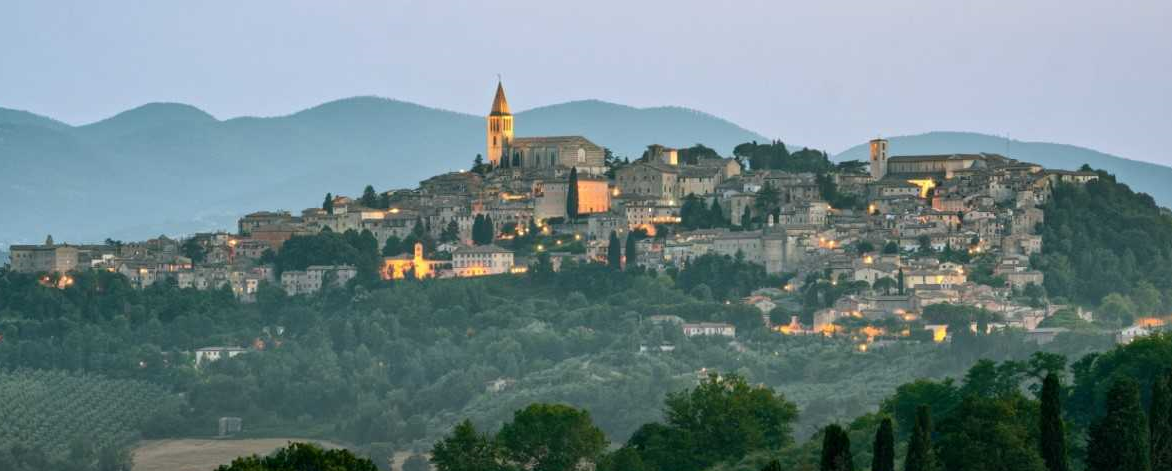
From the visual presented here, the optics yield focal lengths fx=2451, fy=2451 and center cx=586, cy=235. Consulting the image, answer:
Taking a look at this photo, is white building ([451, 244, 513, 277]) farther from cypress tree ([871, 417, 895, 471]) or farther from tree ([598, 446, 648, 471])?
cypress tree ([871, 417, 895, 471])

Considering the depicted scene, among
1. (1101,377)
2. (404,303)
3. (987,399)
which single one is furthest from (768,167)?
(987,399)

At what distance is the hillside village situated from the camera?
8905cm

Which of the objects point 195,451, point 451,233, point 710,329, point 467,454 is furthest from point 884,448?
point 451,233

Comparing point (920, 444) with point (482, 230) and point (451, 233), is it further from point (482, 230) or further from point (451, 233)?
point (451, 233)

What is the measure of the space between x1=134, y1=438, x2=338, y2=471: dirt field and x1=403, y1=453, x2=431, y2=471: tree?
5.45 meters

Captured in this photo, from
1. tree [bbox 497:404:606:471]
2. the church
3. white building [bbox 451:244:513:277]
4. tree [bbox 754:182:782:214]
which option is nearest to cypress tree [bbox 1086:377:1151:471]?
tree [bbox 497:404:606:471]

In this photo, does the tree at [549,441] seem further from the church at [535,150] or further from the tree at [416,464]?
the church at [535,150]

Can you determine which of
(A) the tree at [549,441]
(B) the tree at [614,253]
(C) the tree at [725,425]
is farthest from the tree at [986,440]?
(B) the tree at [614,253]

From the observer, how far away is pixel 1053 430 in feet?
130

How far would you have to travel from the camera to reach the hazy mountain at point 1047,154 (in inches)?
6644

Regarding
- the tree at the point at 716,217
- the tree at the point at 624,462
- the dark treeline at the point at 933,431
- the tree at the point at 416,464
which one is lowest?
the tree at the point at 416,464

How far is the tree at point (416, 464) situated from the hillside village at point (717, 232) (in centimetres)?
1783

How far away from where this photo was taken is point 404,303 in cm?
9675

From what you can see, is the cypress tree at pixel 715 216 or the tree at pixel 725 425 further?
the cypress tree at pixel 715 216
